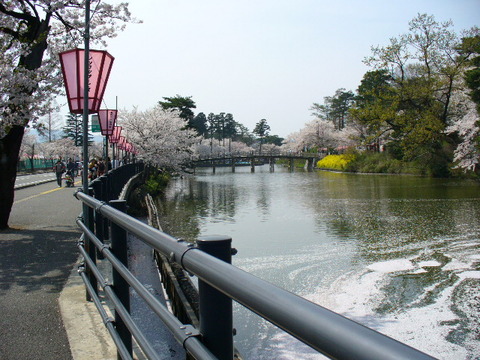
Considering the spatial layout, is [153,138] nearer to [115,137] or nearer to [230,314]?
[115,137]

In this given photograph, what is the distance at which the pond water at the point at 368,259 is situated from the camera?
262 inches

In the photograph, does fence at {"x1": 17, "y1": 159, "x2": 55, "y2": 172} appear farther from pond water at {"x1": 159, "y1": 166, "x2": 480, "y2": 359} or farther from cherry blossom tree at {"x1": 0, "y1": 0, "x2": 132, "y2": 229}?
cherry blossom tree at {"x1": 0, "y1": 0, "x2": 132, "y2": 229}

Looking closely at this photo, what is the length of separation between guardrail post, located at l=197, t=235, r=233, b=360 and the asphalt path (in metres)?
1.96

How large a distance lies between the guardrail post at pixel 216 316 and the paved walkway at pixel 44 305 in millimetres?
1790

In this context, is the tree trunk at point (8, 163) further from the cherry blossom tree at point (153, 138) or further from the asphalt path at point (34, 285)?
the cherry blossom tree at point (153, 138)

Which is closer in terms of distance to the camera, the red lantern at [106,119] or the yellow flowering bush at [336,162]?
the red lantern at [106,119]

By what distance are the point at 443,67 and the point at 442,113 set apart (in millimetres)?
3065

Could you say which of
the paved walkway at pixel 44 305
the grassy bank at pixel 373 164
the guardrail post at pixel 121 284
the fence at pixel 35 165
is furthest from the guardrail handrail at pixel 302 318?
the fence at pixel 35 165

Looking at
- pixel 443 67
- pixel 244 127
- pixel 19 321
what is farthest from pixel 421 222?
pixel 244 127

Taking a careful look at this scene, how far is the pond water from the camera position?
21.8ft

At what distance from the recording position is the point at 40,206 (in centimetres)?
1234

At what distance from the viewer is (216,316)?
3.63ft

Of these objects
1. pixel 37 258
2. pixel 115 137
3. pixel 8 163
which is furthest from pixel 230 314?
pixel 115 137

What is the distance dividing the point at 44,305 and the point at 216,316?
10.2 ft
